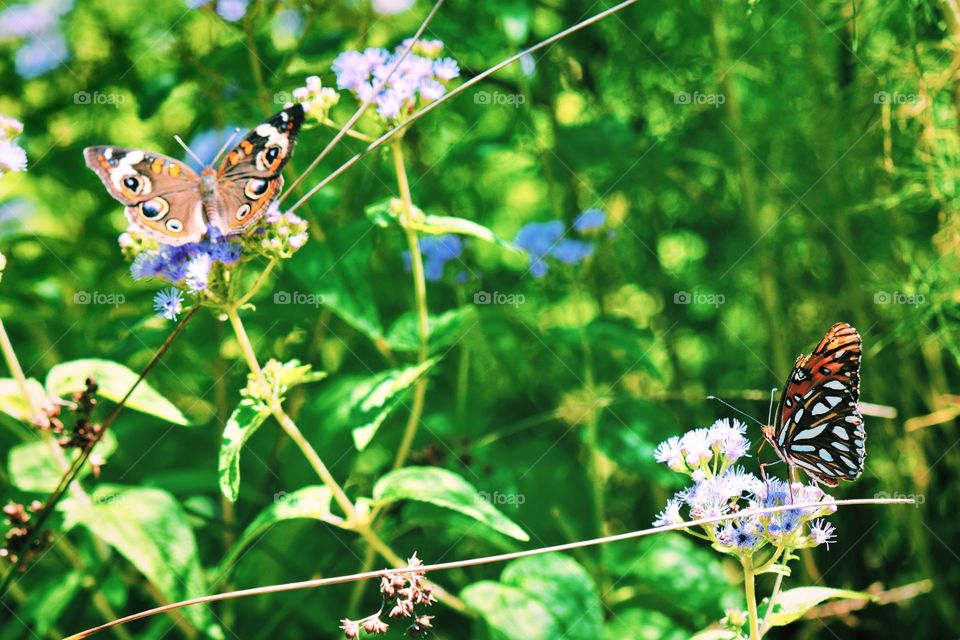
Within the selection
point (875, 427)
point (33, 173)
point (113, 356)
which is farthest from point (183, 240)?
point (875, 427)

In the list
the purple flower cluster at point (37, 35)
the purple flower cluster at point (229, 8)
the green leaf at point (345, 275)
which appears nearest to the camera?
the green leaf at point (345, 275)

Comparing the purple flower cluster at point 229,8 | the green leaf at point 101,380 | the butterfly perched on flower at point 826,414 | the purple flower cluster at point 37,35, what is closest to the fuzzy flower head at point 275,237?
the green leaf at point 101,380

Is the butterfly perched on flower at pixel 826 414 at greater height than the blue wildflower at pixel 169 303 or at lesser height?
greater

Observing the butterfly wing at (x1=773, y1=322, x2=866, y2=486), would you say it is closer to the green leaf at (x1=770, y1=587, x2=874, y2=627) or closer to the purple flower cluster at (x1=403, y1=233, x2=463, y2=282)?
the green leaf at (x1=770, y1=587, x2=874, y2=627)

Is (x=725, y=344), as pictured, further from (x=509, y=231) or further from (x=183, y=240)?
(x=183, y=240)

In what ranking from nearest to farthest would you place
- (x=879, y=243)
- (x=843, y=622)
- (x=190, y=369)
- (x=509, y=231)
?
(x=843, y=622) → (x=190, y=369) → (x=879, y=243) → (x=509, y=231)

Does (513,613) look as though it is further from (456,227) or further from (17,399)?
(17,399)

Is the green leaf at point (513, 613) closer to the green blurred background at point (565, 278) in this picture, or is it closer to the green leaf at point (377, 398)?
the green blurred background at point (565, 278)

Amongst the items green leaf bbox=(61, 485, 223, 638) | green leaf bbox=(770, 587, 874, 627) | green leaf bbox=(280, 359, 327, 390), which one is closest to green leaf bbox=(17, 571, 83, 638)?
green leaf bbox=(61, 485, 223, 638)
